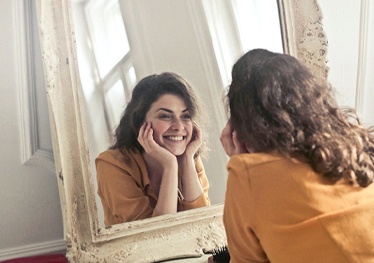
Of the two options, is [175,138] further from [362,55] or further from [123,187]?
[362,55]

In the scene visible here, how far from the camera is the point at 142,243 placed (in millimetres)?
1230

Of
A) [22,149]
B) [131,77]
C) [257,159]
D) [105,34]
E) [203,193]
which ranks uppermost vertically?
[105,34]

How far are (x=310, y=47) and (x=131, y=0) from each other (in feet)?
1.88

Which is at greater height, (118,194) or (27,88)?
(27,88)

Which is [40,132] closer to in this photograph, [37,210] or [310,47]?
[37,210]

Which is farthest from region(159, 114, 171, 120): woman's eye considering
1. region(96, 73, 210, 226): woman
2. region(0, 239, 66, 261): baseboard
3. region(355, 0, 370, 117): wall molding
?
region(355, 0, 370, 117): wall molding

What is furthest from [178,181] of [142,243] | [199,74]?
[199,74]

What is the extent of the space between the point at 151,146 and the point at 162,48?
9.9 inches

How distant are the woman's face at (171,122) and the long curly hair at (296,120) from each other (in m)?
0.24

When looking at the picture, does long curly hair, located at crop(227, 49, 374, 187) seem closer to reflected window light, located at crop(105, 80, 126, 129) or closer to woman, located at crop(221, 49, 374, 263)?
woman, located at crop(221, 49, 374, 263)

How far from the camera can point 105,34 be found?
1238mm

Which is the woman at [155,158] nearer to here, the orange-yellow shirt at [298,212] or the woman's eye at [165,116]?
the woman's eye at [165,116]

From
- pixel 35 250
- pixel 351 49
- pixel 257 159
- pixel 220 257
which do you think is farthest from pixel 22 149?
pixel 351 49

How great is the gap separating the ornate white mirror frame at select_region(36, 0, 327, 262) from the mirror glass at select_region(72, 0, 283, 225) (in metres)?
0.03
